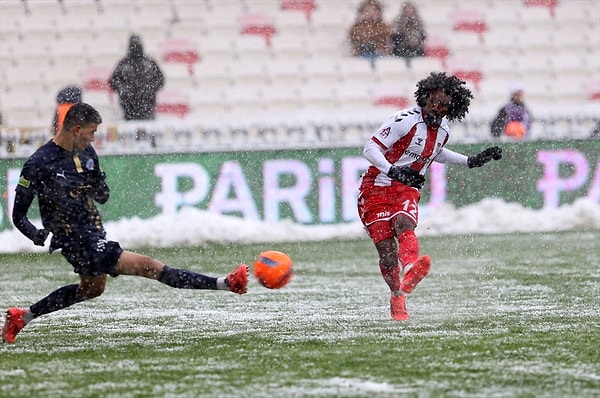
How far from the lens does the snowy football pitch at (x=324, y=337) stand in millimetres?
6172

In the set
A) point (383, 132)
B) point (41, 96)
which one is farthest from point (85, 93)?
point (383, 132)

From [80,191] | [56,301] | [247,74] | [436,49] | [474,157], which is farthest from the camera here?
[436,49]

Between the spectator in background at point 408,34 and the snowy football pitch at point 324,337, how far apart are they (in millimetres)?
7260

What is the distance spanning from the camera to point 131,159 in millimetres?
15727

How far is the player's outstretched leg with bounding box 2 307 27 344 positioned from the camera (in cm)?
801

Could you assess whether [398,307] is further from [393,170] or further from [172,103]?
[172,103]

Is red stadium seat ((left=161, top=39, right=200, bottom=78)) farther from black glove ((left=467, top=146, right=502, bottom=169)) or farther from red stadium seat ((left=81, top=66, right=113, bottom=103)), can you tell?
black glove ((left=467, top=146, right=502, bottom=169))

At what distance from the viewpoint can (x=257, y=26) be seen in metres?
22.3

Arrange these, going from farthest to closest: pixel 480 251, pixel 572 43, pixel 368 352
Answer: pixel 572 43 < pixel 480 251 < pixel 368 352

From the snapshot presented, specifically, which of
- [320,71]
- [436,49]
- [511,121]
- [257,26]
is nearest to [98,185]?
[511,121]

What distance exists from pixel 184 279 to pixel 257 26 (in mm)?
14779

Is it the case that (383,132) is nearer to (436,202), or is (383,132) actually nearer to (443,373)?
(443,373)

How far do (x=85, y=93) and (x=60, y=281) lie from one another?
8675 millimetres

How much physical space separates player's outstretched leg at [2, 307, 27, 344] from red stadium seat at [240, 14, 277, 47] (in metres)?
14.4
